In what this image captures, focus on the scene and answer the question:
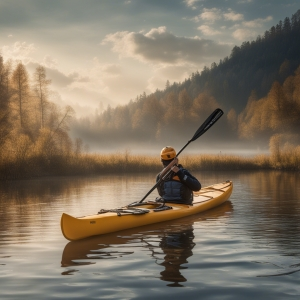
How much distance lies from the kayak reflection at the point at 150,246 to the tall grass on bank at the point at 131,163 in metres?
13.9

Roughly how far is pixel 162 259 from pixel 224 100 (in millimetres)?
100501

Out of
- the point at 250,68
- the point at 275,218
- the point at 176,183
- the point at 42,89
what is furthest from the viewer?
the point at 250,68

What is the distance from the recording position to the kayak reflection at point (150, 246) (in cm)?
509

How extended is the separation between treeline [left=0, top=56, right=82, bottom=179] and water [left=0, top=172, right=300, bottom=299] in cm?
1009

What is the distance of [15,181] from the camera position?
1878cm

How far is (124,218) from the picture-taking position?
709 cm

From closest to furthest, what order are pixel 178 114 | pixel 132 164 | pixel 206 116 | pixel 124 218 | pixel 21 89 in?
1. pixel 124 218
2. pixel 132 164
3. pixel 21 89
4. pixel 206 116
5. pixel 178 114

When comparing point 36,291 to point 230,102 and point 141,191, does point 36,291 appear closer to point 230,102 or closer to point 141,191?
point 141,191

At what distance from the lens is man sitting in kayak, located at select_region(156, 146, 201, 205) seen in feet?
25.7

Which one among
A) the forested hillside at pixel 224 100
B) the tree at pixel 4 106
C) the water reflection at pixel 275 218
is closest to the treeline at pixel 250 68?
the forested hillside at pixel 224 100

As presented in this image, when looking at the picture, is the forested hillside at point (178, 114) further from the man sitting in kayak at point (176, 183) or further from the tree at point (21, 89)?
the man sitting in kayak at point (176, 183)

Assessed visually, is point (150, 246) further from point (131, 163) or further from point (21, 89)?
point (21, 89)

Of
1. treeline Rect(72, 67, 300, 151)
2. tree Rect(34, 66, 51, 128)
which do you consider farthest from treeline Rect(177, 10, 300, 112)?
tree Rect(34, 66, 51, 128)

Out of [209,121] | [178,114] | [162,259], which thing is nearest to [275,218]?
[209,121]
